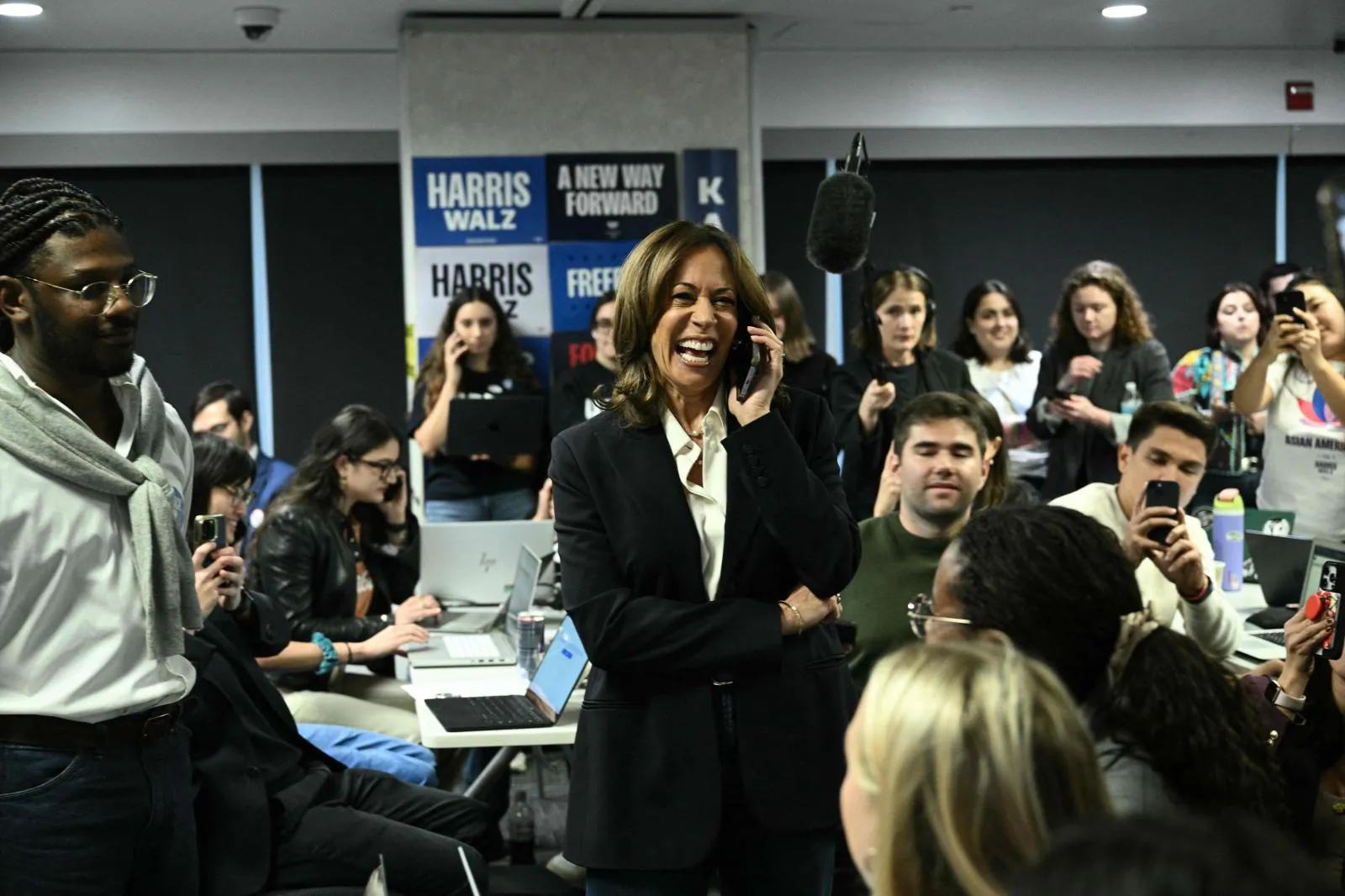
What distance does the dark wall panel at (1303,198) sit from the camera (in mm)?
8508

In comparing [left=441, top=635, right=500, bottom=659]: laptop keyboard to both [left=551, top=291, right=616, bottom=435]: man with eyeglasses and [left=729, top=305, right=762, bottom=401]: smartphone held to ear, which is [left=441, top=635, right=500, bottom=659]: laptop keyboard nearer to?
[left=551, top=291, right=616, bottom=435]: man with eyeglasses

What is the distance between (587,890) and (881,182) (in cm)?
641

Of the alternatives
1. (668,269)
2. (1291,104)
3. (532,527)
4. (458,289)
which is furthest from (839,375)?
(1291,104)

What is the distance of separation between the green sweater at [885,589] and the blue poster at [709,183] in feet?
10.7

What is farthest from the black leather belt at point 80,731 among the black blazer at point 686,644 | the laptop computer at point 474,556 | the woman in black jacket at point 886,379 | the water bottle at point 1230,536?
the water bottle at point 1230,536

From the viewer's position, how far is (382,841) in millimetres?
3225

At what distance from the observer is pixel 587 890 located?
7.07 feet

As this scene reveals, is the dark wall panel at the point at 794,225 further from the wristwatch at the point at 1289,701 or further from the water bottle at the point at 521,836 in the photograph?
the wristwatch at the point at 1289,701

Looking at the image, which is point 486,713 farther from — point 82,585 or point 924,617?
point 924,617

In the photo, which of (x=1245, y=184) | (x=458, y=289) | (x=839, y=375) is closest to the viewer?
(x=839, y=375)

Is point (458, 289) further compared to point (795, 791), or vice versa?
point (458, 289)

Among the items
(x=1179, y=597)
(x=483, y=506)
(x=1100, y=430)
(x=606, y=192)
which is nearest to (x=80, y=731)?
(x=1179, y=597)

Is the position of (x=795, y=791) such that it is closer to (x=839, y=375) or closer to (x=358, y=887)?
(x=358, y=887)

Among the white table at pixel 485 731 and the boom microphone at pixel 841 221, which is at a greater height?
the boom microphone at pixel 841 221
